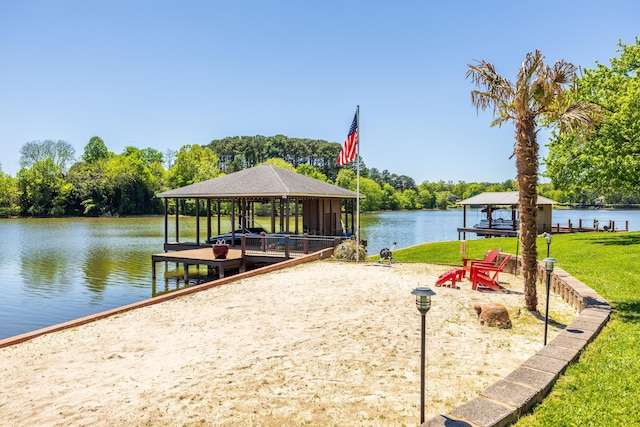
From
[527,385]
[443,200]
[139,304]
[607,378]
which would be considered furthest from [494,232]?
[443,200]

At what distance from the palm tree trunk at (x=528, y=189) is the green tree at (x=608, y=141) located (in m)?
11.0

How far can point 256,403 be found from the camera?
15.2ft

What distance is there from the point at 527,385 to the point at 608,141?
→ 1875 cm

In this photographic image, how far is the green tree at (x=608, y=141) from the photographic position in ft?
59.5

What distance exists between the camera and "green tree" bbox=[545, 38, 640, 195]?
18.1 m

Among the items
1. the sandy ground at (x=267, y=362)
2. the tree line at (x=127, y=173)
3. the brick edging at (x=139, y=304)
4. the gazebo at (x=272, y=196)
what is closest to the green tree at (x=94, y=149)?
the tree line at (x=127, y=173)

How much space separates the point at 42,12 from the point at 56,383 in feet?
56.5

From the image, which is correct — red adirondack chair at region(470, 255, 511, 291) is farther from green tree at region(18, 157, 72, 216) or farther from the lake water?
green tree at region(18, 157, 72, 216)

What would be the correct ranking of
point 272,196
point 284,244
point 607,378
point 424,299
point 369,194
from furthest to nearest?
point 369,194
point 284,244
point 272,196
point 607,378
point 424,299

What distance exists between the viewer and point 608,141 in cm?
1866

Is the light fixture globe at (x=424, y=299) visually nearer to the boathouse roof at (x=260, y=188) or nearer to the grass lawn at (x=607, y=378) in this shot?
the grass lawn at (x=607, y=378)

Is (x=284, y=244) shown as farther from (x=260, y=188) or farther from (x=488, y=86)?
(x=488, y=86)

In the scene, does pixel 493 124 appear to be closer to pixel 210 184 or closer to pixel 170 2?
pixel 170 2

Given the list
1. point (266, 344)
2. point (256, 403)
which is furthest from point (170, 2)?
point (256, 403)
